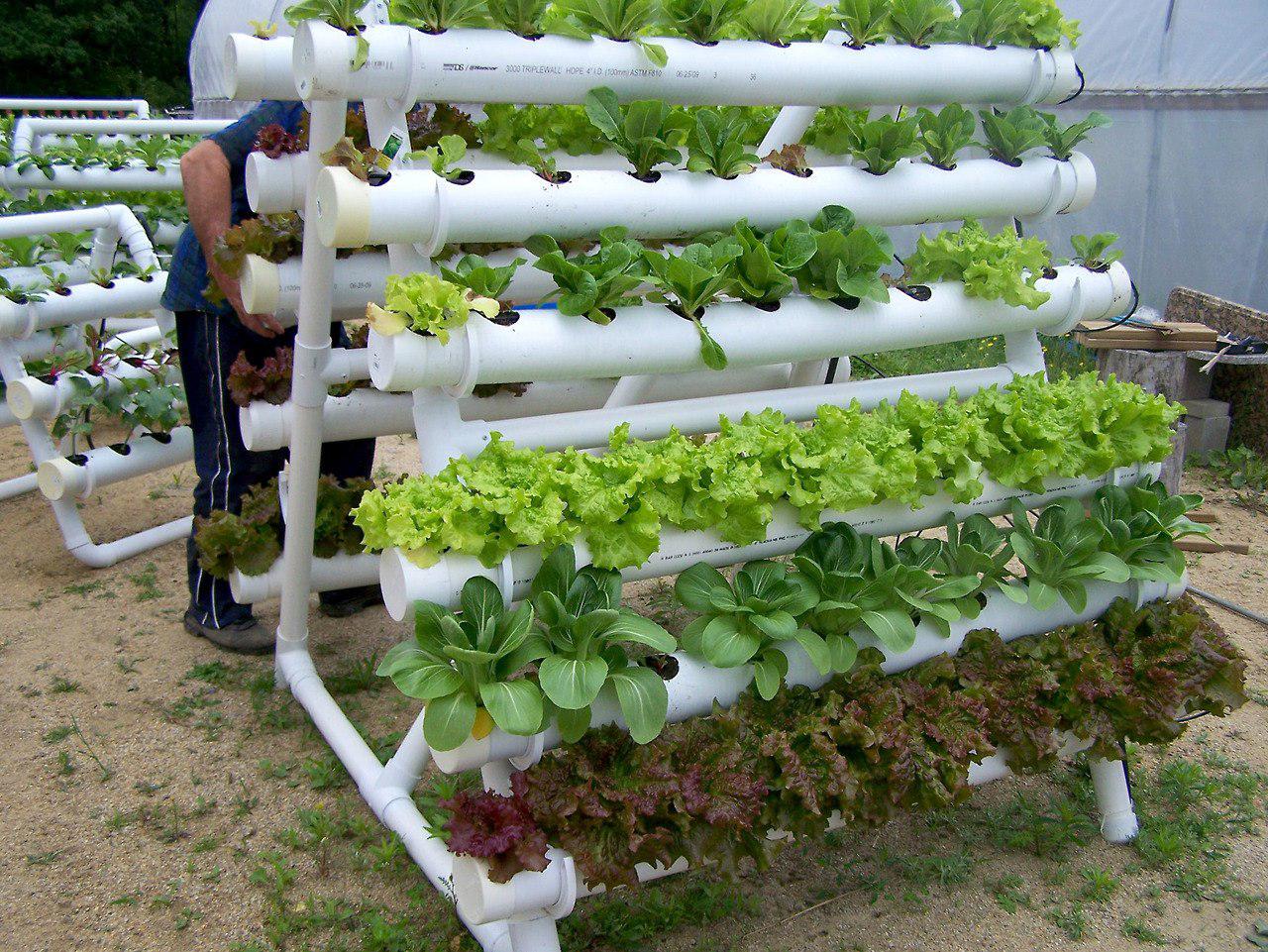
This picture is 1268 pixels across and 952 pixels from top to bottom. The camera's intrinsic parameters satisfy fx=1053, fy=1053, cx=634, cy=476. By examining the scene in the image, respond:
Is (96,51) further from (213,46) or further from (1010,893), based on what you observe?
(1010,893)

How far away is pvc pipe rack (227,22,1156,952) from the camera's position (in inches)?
79.7

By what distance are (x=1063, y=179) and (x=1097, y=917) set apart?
1.87 metres

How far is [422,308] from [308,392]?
3.06ft

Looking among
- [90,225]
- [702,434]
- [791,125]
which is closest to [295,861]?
[702,434]

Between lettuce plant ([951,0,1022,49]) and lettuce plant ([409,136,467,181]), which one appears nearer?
lettuce plant ([409,136,467,181])

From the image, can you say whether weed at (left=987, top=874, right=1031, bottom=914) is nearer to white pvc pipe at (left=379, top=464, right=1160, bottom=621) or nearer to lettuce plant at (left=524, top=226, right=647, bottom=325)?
white pvc pipe at (left=379, top=464, right=1160, bottom=621)

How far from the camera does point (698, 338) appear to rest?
224 cm

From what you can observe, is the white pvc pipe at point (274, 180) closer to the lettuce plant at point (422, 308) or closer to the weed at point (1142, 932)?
the lettuce plant at point (422, 308)

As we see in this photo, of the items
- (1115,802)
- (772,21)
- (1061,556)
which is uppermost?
(772,21)

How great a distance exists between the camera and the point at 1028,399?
8.45 ft

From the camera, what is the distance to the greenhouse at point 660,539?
6.68ft

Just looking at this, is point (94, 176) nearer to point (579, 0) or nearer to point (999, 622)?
point (579, 0)

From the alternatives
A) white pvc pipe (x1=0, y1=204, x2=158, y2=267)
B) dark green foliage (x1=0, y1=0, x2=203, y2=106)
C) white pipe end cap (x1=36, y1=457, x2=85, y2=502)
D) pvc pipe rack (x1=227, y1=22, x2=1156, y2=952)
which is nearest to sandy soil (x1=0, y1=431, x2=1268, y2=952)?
pvc pipe rack (x1=227, y1=22, x2=1156, y2=952)

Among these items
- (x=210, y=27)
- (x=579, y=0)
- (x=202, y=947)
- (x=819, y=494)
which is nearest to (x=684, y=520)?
(x=819, y=494)
